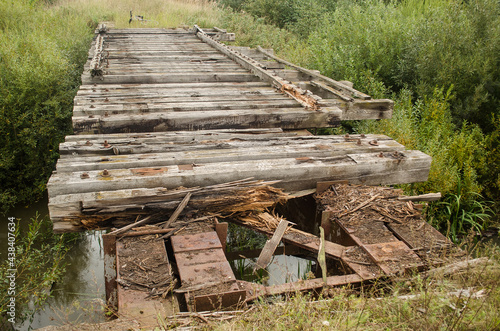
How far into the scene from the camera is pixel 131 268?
2.23 metres

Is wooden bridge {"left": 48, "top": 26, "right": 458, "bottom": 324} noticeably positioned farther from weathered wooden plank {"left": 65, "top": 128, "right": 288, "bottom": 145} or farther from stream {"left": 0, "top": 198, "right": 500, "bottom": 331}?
stream {"left": 0, "top": 198, "right": 500, "bottom": 331}

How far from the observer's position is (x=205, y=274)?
2.22m

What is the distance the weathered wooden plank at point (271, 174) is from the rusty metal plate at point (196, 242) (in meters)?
0.43

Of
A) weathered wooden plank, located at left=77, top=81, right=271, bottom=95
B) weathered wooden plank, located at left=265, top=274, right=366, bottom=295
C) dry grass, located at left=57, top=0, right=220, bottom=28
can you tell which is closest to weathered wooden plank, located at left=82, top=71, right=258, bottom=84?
weathered wooden plank, located at left=77, top=81, right=271, bottom=95

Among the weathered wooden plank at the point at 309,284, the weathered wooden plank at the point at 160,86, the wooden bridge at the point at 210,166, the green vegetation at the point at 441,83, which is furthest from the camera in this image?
the green vegetation at the point at 441,83

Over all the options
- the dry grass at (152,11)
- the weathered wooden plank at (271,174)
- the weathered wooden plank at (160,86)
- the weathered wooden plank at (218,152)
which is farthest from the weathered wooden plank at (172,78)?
the dry grass at (152,11)

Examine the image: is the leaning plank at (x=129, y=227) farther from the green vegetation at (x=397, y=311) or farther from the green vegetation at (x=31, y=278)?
the green vegetation at (x=31, y=278)

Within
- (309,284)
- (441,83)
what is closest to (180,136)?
(309,284)

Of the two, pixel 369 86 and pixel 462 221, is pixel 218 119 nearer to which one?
pixel 462 221

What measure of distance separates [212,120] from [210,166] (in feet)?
3.97

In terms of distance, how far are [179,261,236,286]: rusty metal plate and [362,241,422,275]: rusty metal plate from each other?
0.88 meters

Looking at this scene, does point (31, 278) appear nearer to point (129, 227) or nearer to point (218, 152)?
point (129, 227)

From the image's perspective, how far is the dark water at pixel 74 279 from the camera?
384 centimetres

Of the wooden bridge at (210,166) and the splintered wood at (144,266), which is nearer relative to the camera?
the splintered wood at (144,266)
